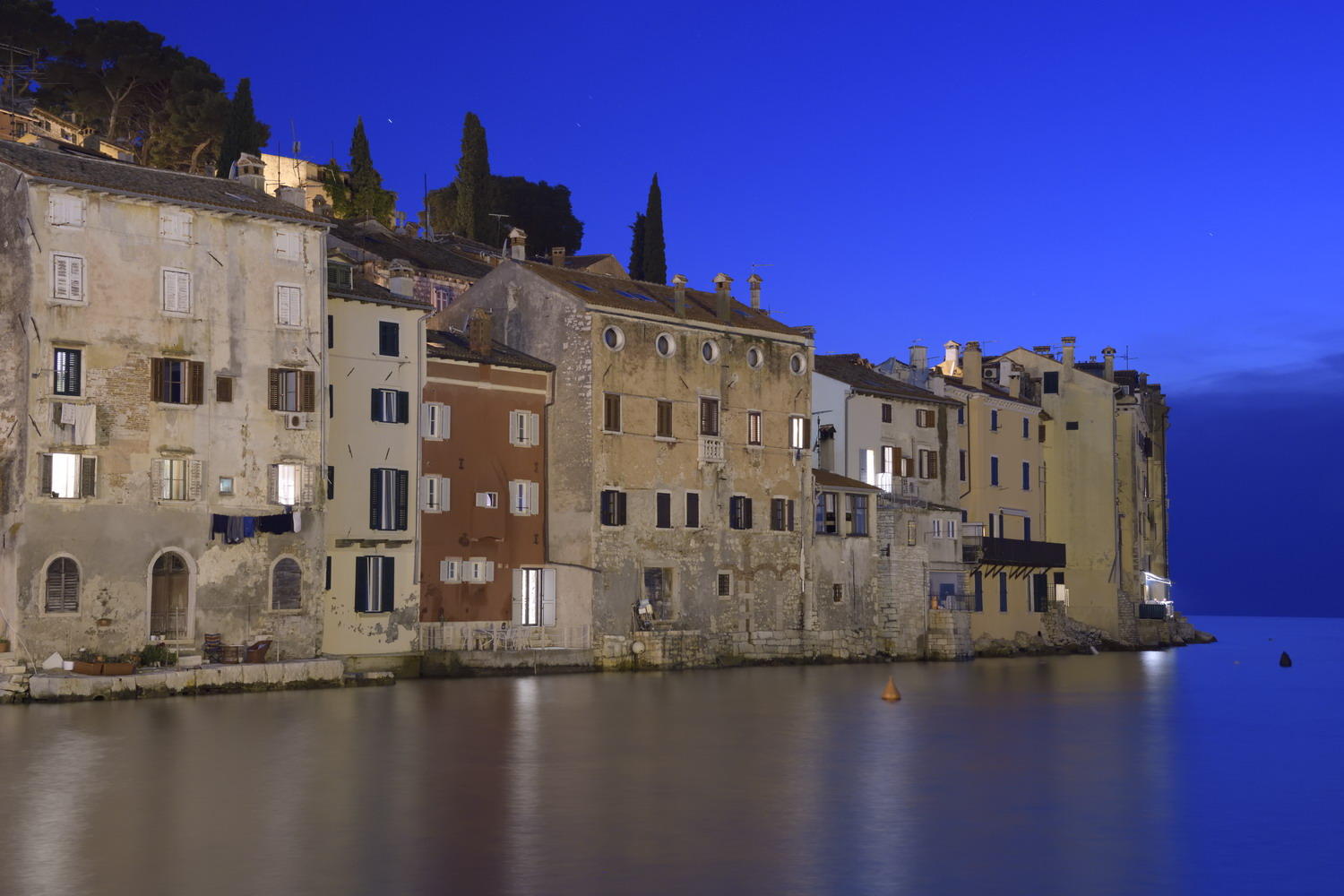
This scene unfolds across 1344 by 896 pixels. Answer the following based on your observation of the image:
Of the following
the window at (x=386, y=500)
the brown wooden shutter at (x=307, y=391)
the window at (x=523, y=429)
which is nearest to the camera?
the brown wooden shutter at (x=307, y=391)

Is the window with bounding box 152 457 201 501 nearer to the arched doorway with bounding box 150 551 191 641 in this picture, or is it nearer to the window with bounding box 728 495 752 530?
the arched doorway with bounding box 150 551 191 641

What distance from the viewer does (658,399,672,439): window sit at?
190ft

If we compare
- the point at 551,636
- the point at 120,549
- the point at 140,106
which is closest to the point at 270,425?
the point at 120,549

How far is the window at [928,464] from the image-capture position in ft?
237

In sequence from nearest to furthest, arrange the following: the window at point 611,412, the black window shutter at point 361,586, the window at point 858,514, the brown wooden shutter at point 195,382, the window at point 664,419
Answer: the brown wooden shutter at point 195,382, the black window shutter at point 361,586, the window at point 611,412, the window at point 664,419, the window at point 858,514

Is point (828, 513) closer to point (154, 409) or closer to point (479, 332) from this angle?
point (479, 332)

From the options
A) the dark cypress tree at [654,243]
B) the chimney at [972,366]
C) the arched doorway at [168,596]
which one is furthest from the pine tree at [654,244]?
the arched doorway at [168,596]

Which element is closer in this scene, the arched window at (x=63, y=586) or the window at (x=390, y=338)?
the arched window at (x=63, y=586)

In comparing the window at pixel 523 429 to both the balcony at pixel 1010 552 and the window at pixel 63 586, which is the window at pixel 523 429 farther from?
the balcony at pixel 1010 552

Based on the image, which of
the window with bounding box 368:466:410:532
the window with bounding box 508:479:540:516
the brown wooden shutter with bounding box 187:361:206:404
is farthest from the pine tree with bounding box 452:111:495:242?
the brown wooden shutter with bounding box 187:361:206:404

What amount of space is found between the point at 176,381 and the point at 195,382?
518 millimetres

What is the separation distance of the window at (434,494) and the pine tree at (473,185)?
45452 millimetres

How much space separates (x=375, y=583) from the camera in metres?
49.3

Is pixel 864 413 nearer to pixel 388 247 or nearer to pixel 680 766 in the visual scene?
pixel 388 247
